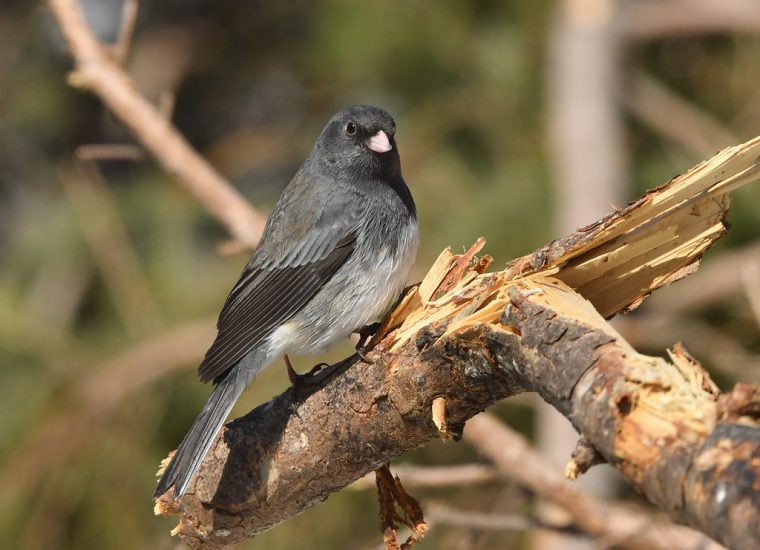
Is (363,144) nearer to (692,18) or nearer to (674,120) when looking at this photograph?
(674,120)

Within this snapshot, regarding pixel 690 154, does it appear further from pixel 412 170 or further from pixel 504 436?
pixel 504 436

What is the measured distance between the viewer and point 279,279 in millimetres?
3057

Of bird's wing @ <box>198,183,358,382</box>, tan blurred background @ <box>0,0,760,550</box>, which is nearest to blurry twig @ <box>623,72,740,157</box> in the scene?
tan blurred background @ <box>0,0,760,550</box>

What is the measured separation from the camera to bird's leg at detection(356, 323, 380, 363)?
2314 mm

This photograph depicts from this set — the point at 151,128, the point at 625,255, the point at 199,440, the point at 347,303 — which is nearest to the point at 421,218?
the point at 151,128

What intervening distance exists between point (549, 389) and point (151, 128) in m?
2.59

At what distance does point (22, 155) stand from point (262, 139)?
214 centimetres

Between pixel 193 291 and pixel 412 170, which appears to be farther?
pixel 412 170

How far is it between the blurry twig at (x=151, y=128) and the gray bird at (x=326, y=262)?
50cm

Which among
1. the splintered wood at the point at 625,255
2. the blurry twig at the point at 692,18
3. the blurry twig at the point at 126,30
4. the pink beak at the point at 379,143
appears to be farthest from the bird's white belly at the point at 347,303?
the blurry twig at the point at 692,18

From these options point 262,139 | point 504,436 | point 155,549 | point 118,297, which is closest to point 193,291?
point 118,297

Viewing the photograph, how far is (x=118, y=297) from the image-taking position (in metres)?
5.18

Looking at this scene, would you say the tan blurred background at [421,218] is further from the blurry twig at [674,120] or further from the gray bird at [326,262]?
the gray bird at [326,262]

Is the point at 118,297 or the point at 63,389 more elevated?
the point at 118,297
